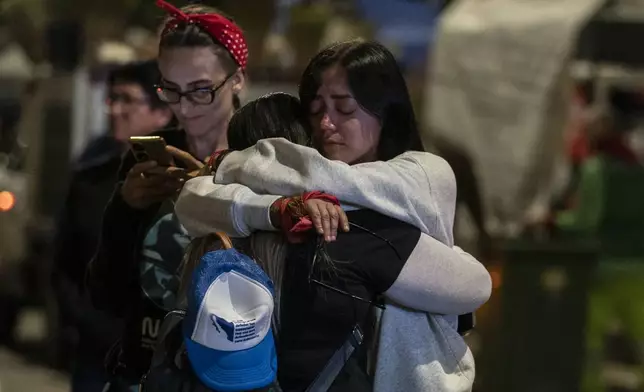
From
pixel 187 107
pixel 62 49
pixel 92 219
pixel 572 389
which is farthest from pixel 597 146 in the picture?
pixel 187 107

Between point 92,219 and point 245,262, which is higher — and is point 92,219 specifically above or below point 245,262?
below

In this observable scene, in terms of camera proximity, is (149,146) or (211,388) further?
(149,146)

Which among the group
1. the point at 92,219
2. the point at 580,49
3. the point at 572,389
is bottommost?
the point at 572,389

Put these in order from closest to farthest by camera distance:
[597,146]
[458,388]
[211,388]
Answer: [211,388] → [458,388] → [597,146]

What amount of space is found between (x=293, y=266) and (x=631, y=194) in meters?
3.64

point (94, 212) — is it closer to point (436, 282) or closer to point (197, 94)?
point (197, 94)

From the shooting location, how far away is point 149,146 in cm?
173

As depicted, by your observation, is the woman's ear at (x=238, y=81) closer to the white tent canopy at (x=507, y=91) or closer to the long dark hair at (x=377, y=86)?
the long dark hair at (x=377, y=86)

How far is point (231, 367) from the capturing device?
138 cm

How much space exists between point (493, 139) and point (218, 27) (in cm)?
391

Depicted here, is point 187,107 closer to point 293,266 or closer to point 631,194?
point 293,266

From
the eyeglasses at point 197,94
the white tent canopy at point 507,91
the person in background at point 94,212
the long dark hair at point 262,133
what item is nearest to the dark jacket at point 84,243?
the person in background at point 94,212

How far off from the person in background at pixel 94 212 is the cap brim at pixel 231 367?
1.12 meters

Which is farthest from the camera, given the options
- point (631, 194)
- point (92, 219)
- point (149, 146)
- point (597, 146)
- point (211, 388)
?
point (597, 146)
